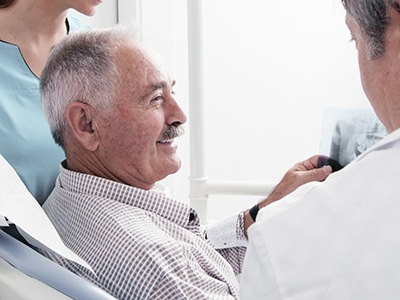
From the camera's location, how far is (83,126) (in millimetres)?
1273

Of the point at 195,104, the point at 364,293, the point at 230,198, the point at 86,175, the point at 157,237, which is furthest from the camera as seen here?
the point at 230,198

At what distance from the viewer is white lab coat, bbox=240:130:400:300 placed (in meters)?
0.61

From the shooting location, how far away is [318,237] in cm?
66

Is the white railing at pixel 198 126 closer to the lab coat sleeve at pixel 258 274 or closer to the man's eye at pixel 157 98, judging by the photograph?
the man's eye at pixel 157 98

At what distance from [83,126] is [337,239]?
2.45ft

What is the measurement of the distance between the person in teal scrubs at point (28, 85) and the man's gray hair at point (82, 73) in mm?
110

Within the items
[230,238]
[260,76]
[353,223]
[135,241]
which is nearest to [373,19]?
[353,223]

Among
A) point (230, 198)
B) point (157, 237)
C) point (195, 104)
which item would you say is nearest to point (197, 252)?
point (157, 237)

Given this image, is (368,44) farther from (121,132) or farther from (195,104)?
(195,104)

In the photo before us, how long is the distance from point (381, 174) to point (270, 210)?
5.3 inches

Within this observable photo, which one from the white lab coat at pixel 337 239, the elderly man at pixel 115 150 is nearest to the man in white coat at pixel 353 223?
the white lab coat at pixel 337 239

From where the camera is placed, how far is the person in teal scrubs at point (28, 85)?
1343 mm

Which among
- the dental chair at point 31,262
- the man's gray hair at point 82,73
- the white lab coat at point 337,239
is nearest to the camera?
the white lab coat at point 337,239

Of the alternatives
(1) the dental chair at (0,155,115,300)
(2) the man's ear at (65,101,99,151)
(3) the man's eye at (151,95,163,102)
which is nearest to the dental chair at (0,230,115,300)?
(1) the dental chair at (0,155,115,300)
